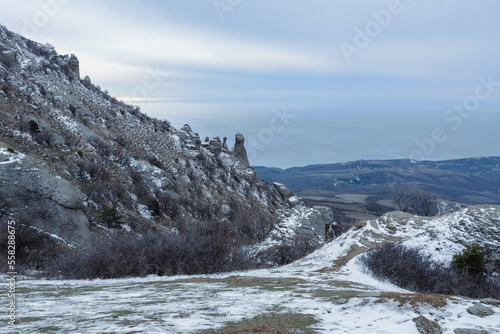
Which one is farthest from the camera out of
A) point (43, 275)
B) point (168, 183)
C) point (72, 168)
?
point (168, 183)

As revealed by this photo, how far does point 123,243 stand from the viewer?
12617 millimetres

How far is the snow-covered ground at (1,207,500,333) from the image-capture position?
4766mm

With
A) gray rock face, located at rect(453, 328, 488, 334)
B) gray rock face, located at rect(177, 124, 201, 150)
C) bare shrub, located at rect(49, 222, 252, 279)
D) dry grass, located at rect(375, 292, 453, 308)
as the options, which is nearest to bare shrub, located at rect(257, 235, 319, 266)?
bare shrub, located at rect(49, 222, 252, 279)

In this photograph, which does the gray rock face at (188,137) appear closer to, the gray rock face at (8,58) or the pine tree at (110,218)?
the gray rock face at (8,58)

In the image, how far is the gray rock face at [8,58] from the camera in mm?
37719

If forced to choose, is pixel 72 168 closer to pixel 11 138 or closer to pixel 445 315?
pixel 11 138

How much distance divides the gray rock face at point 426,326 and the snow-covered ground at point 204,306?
8 cm

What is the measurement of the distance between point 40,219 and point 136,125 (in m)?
34.1

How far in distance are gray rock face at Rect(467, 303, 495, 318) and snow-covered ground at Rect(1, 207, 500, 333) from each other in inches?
3.1

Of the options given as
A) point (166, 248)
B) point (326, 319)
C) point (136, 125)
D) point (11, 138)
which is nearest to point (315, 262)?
point (166, 248)

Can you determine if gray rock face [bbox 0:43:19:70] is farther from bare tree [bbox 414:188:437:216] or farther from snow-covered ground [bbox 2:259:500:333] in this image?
bare tree [bbox 414:188:437:216]

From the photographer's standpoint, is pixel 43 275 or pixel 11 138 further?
pixel 11 138

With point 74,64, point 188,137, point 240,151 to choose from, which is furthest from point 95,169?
point 240,151

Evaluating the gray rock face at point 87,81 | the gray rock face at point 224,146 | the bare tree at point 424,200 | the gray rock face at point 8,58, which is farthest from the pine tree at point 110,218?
the gray rock face at point 224,146
